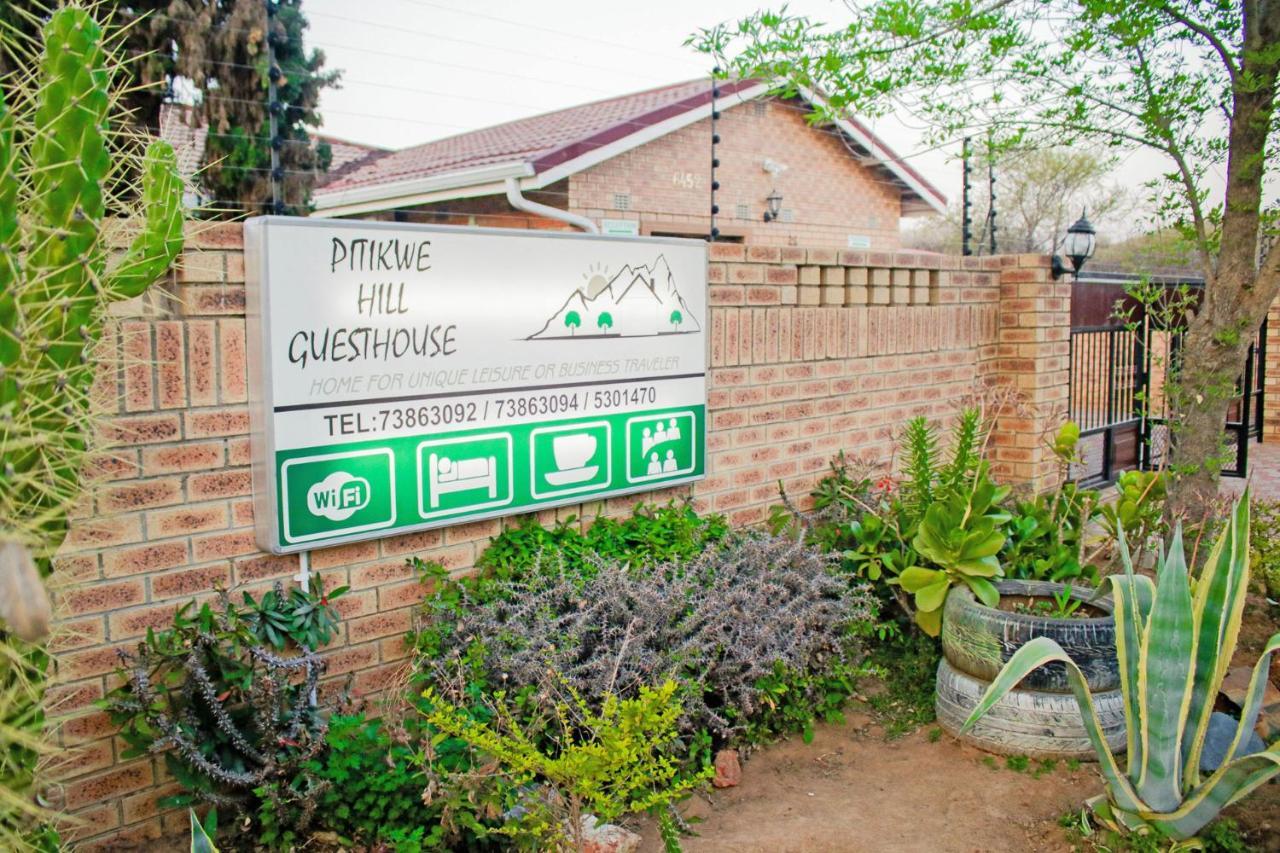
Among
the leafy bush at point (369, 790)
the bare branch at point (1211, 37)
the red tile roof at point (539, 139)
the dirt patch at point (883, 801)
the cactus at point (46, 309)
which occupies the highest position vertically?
the red tile roof at point (539, 139)

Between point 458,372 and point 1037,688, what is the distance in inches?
97.9

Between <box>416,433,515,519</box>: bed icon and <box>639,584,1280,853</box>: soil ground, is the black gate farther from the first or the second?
<box>416,433,515,519</box>: bed icon

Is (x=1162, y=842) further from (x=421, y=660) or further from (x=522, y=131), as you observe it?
(x=522, y=131)

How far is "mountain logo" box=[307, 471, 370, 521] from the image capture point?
3611 millimetres

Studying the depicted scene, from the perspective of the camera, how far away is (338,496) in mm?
3660

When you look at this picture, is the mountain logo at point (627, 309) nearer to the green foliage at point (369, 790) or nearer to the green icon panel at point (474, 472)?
the green icon panel at point (474, 472)

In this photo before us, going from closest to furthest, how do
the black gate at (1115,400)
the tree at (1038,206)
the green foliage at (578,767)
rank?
1. the green foliage at (578,767)
2. the black gate at (1115,400)
3. the tree at (1038,206)

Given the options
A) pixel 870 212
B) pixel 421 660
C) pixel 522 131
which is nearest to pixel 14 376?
pixel 421 660

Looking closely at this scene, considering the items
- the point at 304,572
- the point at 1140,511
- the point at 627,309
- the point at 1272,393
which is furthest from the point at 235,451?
the point at 1272,393

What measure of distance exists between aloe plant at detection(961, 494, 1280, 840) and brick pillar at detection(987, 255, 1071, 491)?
138 inches

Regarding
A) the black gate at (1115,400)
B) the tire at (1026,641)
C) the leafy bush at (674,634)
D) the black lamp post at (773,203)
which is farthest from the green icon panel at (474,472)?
the black lamp post at (773,203)

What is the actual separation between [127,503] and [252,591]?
1.70ft

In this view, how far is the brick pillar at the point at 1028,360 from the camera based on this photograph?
6805 mm

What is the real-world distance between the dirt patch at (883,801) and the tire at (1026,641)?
0.32 metres
